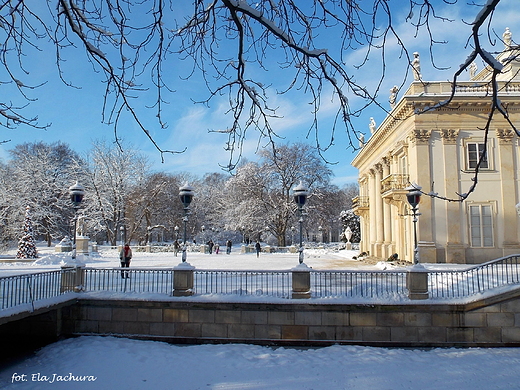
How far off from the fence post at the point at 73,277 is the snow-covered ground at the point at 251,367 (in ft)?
5.40

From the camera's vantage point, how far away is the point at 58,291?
11.9m

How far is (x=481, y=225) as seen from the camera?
21.8m

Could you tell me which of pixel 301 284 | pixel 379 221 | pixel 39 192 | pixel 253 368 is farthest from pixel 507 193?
pixel 39 192

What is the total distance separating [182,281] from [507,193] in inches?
745

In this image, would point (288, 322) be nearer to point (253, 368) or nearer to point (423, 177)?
point (253, 368)

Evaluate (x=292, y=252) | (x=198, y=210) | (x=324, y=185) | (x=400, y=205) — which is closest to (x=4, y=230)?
(x=198, y=210)

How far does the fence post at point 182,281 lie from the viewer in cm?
1190

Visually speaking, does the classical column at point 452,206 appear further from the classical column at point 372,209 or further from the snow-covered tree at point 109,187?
the snow-covered tree at point 109,187

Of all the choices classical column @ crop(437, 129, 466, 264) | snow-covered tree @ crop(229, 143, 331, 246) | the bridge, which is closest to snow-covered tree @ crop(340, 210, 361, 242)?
snow-covered tree @ crop(229, 143, 331, 246)

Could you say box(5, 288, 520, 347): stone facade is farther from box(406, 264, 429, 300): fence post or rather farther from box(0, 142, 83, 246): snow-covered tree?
box(0, 142, 83, 246): snow-covered tree

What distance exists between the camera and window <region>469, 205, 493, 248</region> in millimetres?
21750

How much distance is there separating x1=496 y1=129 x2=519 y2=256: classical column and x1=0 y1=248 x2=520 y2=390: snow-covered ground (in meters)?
12.7

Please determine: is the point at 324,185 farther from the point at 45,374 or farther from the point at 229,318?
the point at 45,374

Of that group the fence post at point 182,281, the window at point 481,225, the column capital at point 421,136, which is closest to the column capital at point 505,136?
the window at point 481,225
